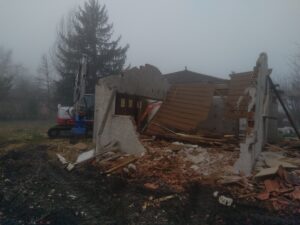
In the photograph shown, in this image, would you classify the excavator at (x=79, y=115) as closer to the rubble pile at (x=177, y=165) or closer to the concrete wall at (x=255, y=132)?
the rubble pile at (x=177, y=165)

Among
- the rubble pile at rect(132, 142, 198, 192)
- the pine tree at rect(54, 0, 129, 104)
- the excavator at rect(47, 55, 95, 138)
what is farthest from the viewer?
the pine tree at rect(54, 0, 129, 104)

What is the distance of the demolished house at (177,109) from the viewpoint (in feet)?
30.7

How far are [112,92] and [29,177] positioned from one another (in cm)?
393

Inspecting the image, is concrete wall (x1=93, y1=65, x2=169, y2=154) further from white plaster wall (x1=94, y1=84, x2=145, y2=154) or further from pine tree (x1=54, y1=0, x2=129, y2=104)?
pine tree (x1=54, y1=0, x2=129, y2=104)

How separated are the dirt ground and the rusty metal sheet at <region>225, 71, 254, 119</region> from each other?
291cm

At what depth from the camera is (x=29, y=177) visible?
853 cm

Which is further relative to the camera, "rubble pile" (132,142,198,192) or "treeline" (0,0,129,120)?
"treeline" (0,0,129,120)

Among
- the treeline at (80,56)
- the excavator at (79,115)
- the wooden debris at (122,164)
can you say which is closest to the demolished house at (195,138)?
the wooden debris at (122,164)

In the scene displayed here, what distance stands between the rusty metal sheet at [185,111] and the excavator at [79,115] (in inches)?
190

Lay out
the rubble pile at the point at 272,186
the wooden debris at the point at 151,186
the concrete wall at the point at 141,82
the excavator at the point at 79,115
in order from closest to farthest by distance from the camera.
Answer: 1. the rubble pile at the point at 272,186
2. the wooden debris at the point at 151,186
3. the concrete wall at the point at 141,82
4. the excavator at the point at 79,115

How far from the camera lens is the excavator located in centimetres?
1512

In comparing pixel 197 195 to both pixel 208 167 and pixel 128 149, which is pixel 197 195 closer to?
pixel 208 167

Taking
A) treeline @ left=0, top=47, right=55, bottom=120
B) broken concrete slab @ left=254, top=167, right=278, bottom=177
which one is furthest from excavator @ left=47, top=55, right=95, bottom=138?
treeline @ left=0, top=47, right=55, bottom=120

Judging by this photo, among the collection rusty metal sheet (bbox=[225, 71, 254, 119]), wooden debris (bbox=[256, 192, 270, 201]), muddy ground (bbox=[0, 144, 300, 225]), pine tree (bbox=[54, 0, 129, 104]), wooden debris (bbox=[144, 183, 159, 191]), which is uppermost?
pine tree (bbox=[54, 0, 129, 104])
